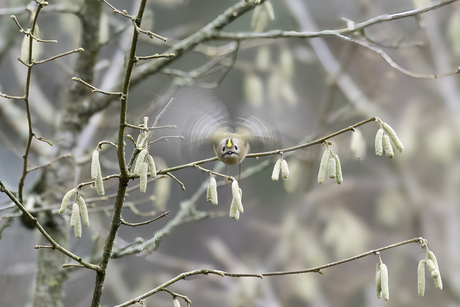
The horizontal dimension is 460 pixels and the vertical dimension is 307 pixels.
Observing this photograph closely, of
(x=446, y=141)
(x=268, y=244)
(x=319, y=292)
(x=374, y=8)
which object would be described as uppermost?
(x=374, y=8)

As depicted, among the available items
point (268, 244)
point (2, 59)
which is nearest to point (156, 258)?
point (268, 244)

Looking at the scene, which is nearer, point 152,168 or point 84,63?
point 152,168

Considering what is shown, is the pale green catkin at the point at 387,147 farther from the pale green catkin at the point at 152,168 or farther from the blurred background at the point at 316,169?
the blurred background at the point at 316,169

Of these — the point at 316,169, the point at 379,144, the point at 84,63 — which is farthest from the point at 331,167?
the point at 316,169

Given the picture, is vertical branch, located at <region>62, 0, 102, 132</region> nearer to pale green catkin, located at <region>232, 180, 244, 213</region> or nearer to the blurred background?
the blurred background

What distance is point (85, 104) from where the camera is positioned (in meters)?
0.67

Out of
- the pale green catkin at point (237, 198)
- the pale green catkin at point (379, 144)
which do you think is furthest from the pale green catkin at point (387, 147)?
the pale green catkin at point (237, 198)

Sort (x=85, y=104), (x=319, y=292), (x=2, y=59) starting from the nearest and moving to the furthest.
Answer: (x=85, y=104) → (x=2, y=59) → (x=319, y=292)

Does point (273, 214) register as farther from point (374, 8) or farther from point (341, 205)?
point (374, 8)

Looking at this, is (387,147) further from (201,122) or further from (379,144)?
(201,122)

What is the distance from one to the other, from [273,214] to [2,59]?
701mm

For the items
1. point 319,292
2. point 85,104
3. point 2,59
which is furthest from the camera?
point 319,292

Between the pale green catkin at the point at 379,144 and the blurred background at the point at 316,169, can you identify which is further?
the blurred background at the point at 316,169

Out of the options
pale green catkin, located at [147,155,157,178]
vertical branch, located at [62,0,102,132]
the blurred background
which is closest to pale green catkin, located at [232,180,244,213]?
pale green catkin, located at [147,155,157,178]
